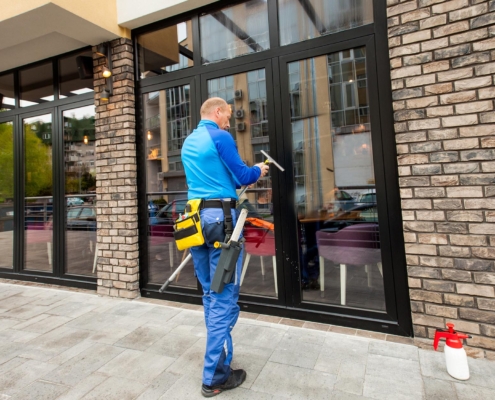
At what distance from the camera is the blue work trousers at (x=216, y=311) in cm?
193

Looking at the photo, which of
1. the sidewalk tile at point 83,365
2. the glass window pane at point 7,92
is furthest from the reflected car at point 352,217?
the glass window pane at point 7,92

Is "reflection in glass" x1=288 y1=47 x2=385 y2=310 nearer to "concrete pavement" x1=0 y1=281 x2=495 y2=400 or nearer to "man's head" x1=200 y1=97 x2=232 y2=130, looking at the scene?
"concrete pavement" x1=0 y1=281 x2=495 y2=400

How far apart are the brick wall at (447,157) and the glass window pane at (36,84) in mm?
4540

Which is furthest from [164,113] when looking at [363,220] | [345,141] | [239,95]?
[363,220]

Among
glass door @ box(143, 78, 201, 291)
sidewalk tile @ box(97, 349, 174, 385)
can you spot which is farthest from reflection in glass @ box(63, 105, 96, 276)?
sidewalk tile @ box(97, 349, 174, 385)

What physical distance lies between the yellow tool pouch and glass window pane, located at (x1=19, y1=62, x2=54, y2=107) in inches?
150

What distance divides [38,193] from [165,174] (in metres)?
2.32

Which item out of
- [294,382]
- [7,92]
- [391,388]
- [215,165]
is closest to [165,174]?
[215,165]

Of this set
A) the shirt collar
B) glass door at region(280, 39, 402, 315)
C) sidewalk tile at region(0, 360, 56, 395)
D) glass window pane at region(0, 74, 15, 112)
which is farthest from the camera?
glass window pane at region(0, 74, 15, 112)

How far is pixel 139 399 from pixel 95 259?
9.57 feet

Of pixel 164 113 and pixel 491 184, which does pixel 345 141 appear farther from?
pixel 164 113

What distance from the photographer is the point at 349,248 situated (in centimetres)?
299

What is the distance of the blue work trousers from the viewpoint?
1926mm

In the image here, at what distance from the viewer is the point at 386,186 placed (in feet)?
8.87
